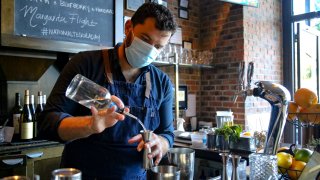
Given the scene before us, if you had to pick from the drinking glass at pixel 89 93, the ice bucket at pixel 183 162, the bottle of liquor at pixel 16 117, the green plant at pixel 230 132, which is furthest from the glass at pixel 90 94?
the bottle of liquor at pixel 16 117

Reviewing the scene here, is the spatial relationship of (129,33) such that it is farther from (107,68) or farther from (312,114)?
(312,114)

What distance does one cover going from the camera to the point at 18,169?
83.3 inches

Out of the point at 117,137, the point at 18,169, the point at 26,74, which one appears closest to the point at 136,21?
the point at 117,137

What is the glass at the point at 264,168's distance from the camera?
38.6 inches

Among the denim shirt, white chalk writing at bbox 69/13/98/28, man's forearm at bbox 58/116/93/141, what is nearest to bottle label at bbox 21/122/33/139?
white chalk writing at bbox 69/13/98/28

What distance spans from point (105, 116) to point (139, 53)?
18.7 inches

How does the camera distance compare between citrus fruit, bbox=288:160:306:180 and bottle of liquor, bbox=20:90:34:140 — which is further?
bottle of liquor, bbox=20:90:34:140

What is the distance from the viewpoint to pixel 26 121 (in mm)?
2514

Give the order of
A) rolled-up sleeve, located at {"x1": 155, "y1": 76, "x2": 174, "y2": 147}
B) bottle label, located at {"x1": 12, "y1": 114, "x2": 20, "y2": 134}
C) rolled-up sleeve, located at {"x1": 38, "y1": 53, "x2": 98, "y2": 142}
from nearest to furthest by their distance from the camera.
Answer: rolled-up sleeve, located at {"x1": 38, "y1": 53, "x2": 98, "y2": 142}, rolled-up sleeve, located at {"x1": 155, "y1": 76, "x2": 174, "y2": 147}, bottle label, located at {"x1": 12, "y1": 114, "x2": 20, "y2": 134}

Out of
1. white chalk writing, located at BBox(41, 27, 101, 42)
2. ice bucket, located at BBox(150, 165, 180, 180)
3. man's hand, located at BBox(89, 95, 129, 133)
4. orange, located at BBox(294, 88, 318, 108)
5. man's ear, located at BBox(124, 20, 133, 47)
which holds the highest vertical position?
white chalk writing, located at BBox(41, 27, 101, 42)

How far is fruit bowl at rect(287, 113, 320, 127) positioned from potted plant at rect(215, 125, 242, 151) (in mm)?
521

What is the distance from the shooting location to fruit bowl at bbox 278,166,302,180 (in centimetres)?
105

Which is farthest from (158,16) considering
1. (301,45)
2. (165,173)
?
(301,45)

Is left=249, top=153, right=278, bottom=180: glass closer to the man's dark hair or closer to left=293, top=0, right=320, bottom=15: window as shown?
the man's dark hair
